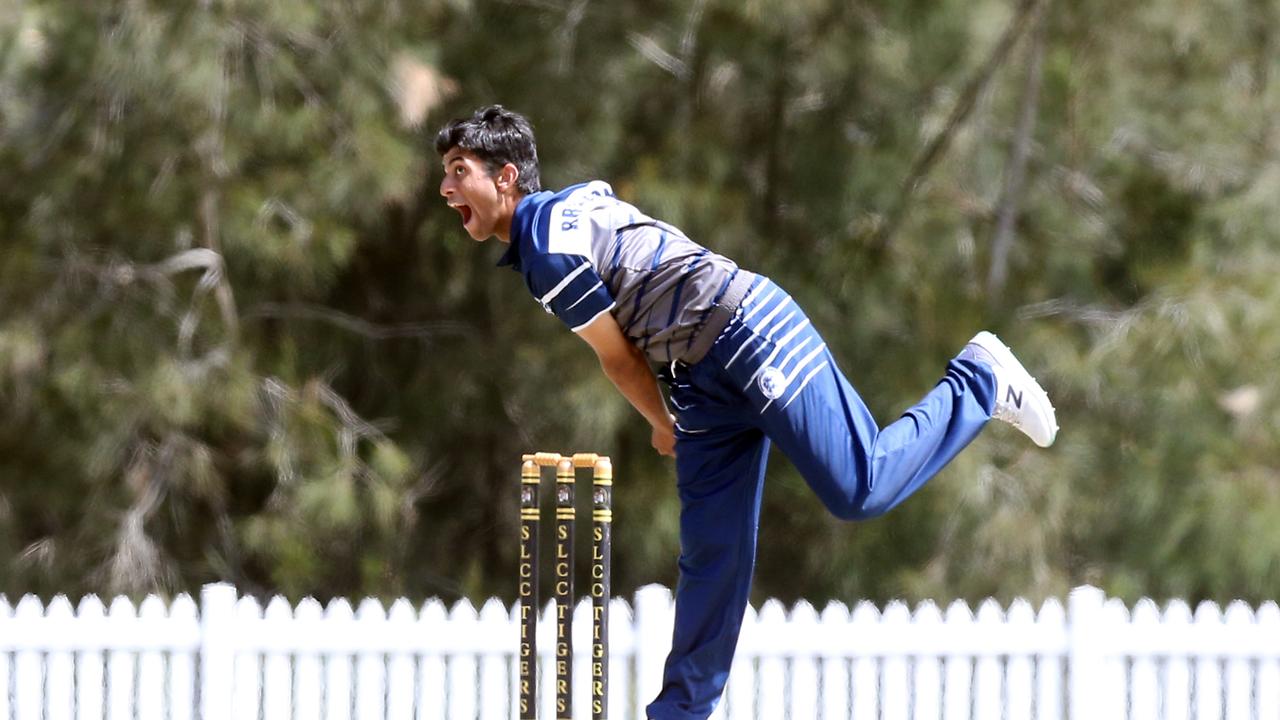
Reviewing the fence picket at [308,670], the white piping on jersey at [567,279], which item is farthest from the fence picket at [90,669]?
the white piping on jersey at [567,279]

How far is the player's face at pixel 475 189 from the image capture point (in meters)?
3.17

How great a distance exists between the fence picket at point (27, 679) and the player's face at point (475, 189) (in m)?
2.39

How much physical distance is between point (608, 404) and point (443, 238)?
4.45 ft

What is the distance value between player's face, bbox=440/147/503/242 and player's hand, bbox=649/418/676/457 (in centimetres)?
53

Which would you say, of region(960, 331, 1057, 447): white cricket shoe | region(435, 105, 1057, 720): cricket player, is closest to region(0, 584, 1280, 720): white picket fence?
region(960, 331, 1057, 447): white cricket shoe

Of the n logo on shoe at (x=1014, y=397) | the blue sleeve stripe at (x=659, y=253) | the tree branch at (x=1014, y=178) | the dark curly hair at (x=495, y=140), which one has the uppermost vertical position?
the tree branch at (x=1014, y=178)

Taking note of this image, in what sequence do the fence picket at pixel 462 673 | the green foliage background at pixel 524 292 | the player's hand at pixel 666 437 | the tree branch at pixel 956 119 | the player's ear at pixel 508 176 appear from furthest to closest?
the tree branch at pixel 956 119 < the green foliage background at pixel 524 292 < the fence picket at pixel 462 673 < the player's hand at pixel 666 437 < the player's ear at pixel 508 176

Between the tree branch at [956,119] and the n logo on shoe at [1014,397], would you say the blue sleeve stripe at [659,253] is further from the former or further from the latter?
the tree branch at [956,119]

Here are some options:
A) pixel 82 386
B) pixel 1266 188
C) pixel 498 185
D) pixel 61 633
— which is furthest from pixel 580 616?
pixel 1266 188

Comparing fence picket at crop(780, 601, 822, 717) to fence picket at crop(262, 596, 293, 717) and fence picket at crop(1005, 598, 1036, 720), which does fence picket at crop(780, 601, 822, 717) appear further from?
fence picket at crop(262, 596, 293, 717)

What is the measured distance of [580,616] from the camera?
15.5ft

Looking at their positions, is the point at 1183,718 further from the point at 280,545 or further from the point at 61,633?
the point at 280,545

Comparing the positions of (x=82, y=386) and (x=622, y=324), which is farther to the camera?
(x=82, y=386)

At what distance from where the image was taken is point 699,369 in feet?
10.5
